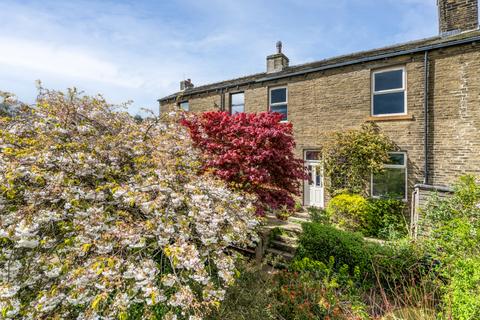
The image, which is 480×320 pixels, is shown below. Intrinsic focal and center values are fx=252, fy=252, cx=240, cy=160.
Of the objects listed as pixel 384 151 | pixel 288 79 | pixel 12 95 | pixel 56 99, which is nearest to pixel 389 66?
pixel 384 151

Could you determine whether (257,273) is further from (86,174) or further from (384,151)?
(384,151)

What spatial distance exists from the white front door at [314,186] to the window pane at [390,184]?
214 centimetres

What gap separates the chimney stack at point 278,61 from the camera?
42.0ft

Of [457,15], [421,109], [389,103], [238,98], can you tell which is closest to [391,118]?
[389,103]

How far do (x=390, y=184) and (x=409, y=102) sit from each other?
2942mm

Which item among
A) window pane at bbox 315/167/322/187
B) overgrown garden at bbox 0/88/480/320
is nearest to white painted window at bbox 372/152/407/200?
window pane at bbox 315/167/322/187

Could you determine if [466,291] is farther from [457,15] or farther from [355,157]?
[457,15]

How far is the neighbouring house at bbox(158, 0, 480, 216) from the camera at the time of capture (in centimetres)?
798

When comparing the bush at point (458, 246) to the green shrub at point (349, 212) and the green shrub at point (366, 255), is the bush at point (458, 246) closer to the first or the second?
the green shrub at point (366, 255)

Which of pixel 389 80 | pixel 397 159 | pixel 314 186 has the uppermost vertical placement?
pixel 389 80

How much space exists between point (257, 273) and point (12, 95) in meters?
4.85

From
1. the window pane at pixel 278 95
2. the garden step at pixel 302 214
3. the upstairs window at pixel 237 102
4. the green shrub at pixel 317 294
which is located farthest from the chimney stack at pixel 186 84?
the green shrub at pixel 317 294

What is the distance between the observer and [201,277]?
7.15 feet

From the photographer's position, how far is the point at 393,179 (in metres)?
8.94
